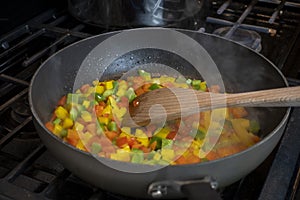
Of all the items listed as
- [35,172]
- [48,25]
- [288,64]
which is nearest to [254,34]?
[288,64]

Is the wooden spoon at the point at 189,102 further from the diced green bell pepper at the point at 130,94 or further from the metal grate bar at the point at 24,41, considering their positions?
the metal grate bar at the point at 24,41

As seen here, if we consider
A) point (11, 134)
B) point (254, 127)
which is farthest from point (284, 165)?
point (11, 134)

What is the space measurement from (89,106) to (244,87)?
32 centimetres

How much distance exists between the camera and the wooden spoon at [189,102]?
2.02ft

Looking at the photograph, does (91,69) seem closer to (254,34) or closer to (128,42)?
(128,42)

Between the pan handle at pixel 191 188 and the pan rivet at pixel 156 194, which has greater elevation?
the pan handle at pixel 191 188

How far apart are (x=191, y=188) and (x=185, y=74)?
1.59ft

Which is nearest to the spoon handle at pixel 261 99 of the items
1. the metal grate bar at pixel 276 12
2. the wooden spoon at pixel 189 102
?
the wooden spoon at pixel 189 102

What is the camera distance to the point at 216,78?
0.89 m

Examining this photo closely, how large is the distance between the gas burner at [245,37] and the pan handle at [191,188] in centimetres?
54

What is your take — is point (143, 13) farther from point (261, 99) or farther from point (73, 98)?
point (261, 99)

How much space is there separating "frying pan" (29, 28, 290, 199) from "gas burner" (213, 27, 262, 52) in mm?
139

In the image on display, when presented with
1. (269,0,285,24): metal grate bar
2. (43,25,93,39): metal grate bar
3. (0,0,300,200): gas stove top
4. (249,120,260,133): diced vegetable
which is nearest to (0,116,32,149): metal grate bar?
(0,0,300,200): gas stove top

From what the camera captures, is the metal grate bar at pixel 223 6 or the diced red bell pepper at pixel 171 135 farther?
the metal grate bar at pixel 223 6
